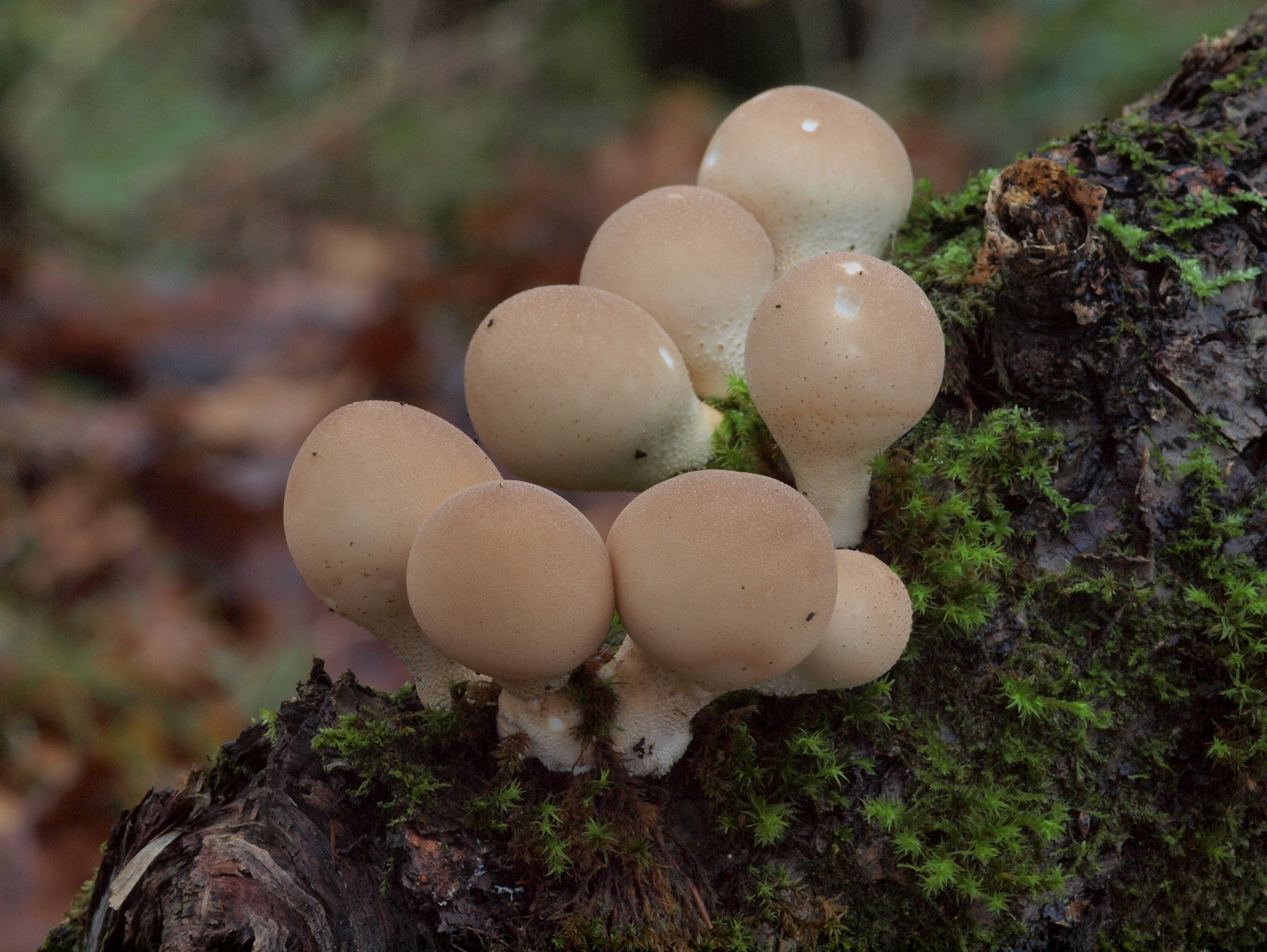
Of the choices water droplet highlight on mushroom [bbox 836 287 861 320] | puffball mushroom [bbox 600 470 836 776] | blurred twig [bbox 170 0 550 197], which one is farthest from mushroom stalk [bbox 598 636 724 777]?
blurred twig [bbox 170 0 550 197]

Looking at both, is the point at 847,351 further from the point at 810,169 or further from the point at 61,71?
the point at 61,71

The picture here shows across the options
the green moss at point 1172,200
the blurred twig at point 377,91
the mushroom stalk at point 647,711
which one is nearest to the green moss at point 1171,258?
the green moss at point 1172,200

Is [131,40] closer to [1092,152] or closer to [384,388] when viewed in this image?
[384,388]

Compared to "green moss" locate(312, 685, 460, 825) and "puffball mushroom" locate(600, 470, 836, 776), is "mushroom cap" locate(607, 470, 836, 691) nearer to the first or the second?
"puffball mushroom" locate(600, 470, 836, 776)

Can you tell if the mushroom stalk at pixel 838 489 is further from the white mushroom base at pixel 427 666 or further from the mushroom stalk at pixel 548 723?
the white mushroom base at pixel 427 666

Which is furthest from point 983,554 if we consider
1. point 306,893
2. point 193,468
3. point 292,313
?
point 292,313

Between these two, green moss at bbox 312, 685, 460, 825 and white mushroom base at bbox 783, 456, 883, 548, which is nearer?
green moss at bbox 312, 685, 460, 825

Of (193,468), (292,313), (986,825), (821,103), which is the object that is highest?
(821,103)
